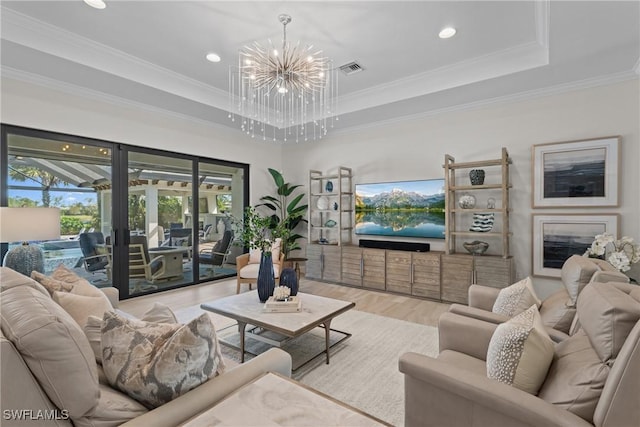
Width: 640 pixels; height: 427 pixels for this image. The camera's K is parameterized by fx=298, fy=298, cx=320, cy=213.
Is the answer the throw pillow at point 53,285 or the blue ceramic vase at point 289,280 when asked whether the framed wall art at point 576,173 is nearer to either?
the blue ceramic vase at point 289,280

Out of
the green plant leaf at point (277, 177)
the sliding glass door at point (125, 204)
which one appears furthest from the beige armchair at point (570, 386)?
the green plant leaf at point (277, 177)

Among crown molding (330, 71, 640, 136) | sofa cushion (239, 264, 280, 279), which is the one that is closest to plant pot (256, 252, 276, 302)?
sofa cushion (239, 264, 280, 279)

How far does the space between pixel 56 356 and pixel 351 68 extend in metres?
3.79

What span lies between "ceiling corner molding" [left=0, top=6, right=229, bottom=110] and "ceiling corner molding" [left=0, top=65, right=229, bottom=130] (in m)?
0.67

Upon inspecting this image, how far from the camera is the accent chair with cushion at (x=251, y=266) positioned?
439 cm

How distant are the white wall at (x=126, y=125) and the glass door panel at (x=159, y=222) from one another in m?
0.30

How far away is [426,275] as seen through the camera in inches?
170

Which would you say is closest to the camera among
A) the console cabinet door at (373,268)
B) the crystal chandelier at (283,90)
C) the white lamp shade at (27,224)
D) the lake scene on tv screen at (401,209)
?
the white lamp shade at (27,224)

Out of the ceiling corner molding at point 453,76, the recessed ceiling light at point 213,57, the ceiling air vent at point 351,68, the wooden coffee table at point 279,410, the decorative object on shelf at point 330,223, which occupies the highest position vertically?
the recessed ceiling light at point 213,57

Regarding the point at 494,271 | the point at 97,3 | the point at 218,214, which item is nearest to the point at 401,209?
the point at 494,271

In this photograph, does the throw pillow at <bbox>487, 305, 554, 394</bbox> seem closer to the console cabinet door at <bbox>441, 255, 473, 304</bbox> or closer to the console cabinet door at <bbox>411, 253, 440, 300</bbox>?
the console cabinet door at <bbox>441, 255, 473, 304</bbox>

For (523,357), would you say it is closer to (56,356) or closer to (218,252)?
(56,356)

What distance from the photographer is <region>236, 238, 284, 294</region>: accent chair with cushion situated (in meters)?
4.39

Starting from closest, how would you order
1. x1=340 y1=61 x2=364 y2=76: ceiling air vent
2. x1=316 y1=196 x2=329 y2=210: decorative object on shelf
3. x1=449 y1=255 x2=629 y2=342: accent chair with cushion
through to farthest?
x1=449 y1=255 x2=629 y2=342: accent chair with cushion < x1=340 y1=61 x2=364 y2=76: ceiling air vent < x1=316 y1=196 x2=329 y2=210: decorative object on shelf
